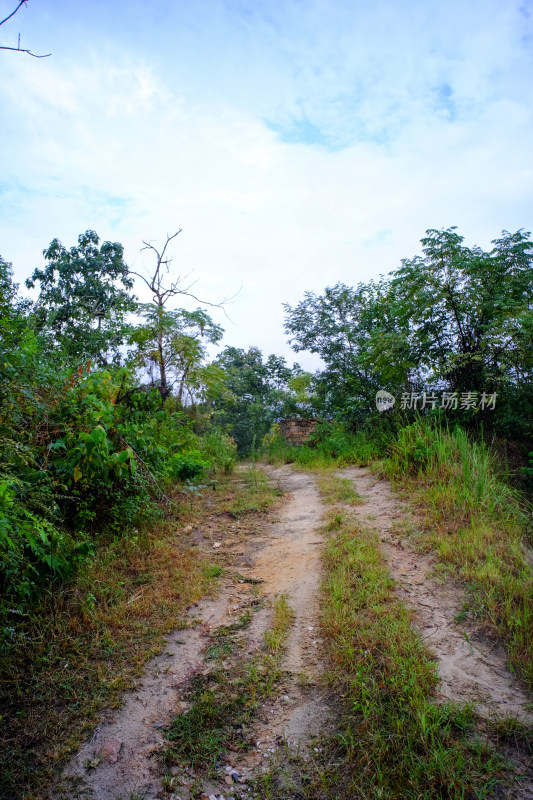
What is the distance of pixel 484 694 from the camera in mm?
2031

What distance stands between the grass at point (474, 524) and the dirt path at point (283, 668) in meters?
0.16

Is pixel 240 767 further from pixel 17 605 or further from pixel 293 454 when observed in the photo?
pixel 293 454

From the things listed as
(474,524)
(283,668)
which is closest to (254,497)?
(474,524)

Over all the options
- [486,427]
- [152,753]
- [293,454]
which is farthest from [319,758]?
[293,454]

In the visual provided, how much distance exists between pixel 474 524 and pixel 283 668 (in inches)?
85.2

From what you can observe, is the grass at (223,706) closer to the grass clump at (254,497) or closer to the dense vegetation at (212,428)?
the dense vegetation at (212,428)

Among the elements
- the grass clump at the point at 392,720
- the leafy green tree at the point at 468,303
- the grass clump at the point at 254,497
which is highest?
the leafy green tree at the point at 468,303

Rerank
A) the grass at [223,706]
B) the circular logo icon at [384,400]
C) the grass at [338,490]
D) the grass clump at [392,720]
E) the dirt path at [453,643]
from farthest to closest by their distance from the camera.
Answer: the circular logo icon at [384,400] < the grass at [338,490] < the dirt path at [453,643] < the grass at [223,706] < the grass clump at [392,720]

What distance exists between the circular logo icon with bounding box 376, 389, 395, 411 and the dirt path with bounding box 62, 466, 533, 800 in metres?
4.59

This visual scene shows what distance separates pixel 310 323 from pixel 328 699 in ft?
31.6

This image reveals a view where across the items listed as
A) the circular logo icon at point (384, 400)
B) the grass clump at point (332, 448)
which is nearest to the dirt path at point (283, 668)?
the grass clump at point (332, 448)

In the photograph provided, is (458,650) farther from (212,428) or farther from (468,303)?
(212,428)

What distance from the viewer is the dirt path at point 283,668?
5.73ft

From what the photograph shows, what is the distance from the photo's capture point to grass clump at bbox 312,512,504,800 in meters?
1.61
